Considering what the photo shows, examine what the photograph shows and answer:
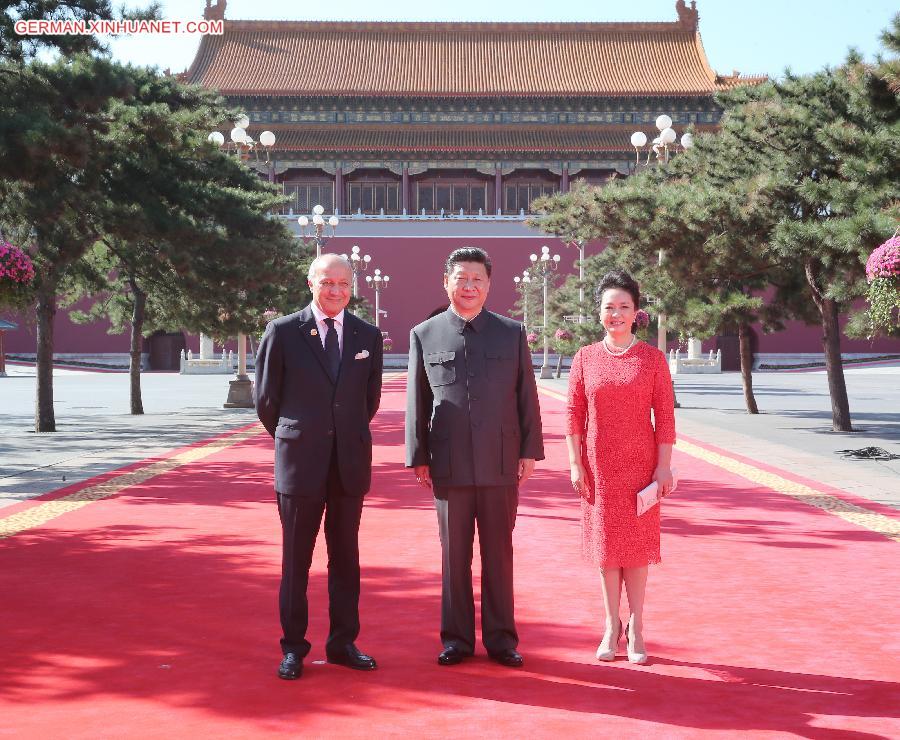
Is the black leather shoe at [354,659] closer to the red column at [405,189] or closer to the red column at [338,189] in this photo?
the red column at [338,189]

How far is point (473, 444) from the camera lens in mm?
4516

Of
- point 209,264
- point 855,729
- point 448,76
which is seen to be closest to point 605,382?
point 855,729

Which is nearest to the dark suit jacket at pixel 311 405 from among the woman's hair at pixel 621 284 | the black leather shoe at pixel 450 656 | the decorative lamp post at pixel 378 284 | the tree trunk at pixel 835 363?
the black leather shoe at pixel 450 656

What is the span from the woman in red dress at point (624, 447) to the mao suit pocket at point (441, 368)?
1.68 feet

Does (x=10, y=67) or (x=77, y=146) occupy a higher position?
(x=10, y=67)

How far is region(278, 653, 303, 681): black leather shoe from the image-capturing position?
169 inches

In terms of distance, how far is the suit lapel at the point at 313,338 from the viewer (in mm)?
4477

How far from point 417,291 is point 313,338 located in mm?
45441

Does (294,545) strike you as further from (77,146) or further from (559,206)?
(559,206)

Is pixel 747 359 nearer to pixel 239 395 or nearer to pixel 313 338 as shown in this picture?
pixel 239 395

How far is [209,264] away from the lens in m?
16.1

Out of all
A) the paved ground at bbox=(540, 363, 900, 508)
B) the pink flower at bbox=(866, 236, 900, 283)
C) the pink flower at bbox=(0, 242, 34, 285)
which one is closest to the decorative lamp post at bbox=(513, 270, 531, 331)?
the paved ground at bbox=(540, 363, 900, 508)

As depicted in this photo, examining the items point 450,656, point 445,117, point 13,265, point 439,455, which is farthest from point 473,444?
point 445,117

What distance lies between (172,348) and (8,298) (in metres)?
40.8
